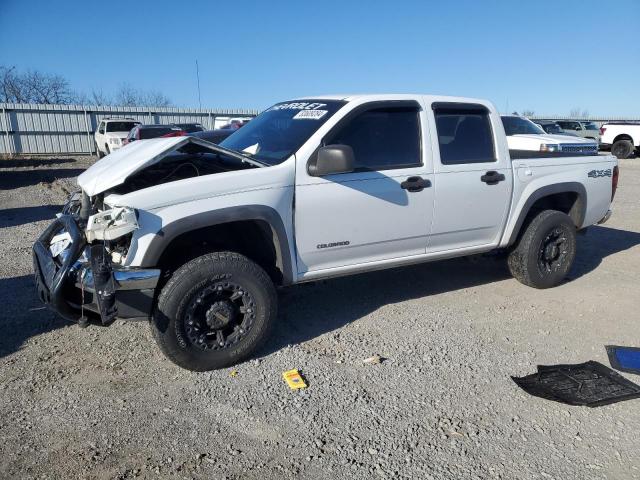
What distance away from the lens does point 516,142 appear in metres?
14.0

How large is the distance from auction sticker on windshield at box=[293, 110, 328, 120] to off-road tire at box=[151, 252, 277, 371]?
133cm

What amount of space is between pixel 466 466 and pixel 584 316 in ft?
8.81

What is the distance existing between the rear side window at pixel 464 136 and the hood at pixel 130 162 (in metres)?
1.77

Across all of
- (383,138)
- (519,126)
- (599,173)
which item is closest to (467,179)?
(383,138)

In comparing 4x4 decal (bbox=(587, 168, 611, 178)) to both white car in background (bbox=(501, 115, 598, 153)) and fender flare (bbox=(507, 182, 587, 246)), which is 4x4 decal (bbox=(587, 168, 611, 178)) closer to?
fender flare (bbox=(507, 182, 587, 246))

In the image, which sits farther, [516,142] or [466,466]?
[516,142]

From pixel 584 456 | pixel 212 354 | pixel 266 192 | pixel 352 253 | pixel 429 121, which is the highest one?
pixel 429 121

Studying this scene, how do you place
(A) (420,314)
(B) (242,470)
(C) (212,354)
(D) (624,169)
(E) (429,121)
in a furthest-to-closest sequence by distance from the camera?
(D) (624,169)
(A) (420,314)
(E) (429,121)
(C) (212,354)
(B) (242,470)

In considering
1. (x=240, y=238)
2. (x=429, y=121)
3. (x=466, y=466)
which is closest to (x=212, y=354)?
(x=240, y=238)

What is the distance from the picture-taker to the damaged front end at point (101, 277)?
3.12 m

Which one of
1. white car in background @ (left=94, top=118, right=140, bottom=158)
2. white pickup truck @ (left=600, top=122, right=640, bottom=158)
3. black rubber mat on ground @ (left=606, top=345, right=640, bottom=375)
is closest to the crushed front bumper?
black rubber mat on ground @ (left=606, top=345, right=640, bottom=375)

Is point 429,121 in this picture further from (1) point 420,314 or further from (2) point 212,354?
(2) point 212,354

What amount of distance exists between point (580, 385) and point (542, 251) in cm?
208

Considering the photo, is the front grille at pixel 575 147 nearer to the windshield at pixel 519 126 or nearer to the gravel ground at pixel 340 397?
the windshield at pixel 519 126
